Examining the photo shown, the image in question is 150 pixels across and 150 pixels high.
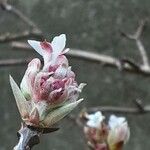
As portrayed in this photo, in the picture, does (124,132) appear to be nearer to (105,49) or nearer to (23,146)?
(23,146)

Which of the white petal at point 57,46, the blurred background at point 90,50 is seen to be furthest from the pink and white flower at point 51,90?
the blurred background at point 90,50

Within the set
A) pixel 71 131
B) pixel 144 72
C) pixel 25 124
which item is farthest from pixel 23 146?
pixel 71 131

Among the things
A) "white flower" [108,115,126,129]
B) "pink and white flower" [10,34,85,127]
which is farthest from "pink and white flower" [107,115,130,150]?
"pink and white flower" [10,34,85,127]

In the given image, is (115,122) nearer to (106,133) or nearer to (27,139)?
(106,133)

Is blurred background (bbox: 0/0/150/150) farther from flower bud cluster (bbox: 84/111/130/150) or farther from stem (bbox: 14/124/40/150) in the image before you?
stem (bbox: 14/124/40/150)

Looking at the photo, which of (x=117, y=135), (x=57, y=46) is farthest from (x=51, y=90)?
(x=117, y=135)

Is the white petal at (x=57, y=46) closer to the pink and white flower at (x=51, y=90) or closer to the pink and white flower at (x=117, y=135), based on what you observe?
the pink and white flower at (x=51, y=90)
